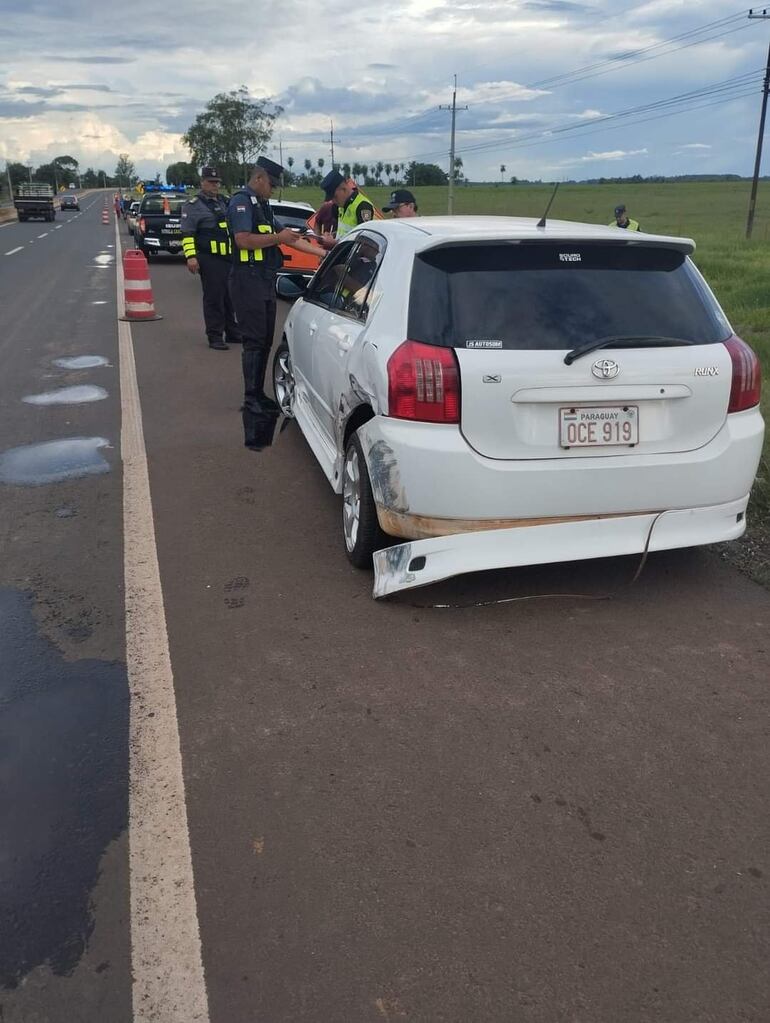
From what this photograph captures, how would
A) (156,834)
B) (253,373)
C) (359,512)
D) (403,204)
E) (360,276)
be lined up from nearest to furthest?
(156,834), (359,512), (360,276), (253,373), (403,204)

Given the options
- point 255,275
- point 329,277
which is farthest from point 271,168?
point 329,277

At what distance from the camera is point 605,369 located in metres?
3.83

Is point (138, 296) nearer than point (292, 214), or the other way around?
point (138, 296)

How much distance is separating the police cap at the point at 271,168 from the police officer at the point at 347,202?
69.9 inches

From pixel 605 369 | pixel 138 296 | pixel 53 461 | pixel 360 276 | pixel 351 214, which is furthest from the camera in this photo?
pixel 138 296

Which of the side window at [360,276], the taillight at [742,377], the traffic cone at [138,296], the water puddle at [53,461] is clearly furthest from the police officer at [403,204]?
the taillight at [742,377]

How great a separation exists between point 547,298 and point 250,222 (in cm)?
369

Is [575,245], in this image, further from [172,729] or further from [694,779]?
[172,729]

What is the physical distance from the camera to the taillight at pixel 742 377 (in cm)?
409

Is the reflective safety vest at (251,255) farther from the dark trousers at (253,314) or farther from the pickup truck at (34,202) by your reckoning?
the pickup truck at (34,202)

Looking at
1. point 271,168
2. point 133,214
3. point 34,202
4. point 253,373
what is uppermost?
point 271,168

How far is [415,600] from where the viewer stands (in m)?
4.32

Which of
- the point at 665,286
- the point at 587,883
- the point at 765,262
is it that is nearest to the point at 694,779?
Result: the point at 587,883

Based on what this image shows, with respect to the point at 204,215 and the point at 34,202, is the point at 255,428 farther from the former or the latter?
the point at 34,202
